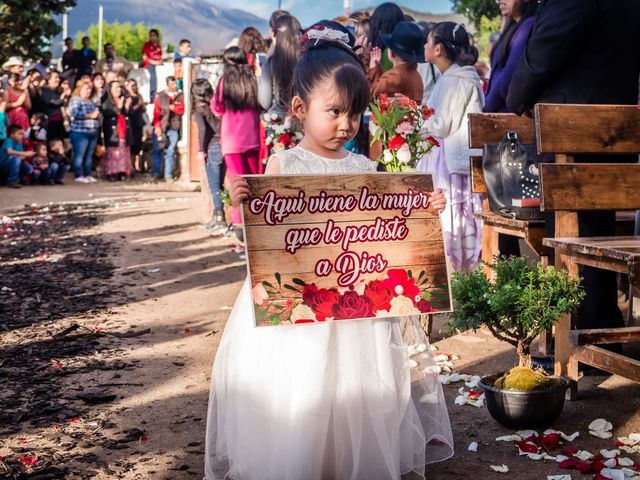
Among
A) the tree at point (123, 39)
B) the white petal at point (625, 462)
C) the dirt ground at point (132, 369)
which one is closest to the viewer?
the white petal at point (625, 462)

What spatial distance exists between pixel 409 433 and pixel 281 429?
58 centimetres

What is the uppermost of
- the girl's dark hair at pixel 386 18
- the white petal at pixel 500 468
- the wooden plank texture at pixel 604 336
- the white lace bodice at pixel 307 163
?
the girl's dark hair at pixel 386 18

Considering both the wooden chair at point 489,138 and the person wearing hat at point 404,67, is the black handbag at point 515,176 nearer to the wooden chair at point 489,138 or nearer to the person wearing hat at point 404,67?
the wooden chair at point 489,138

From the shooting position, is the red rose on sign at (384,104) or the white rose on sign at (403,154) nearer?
the white rose on sign at (403,154)

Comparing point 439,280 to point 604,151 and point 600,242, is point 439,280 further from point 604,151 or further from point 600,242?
point 604,151

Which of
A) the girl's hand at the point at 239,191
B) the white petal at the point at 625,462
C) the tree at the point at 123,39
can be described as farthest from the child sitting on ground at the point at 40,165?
the tree at the point at 123,39

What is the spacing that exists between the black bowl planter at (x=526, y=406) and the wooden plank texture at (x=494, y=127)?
282 centimetres

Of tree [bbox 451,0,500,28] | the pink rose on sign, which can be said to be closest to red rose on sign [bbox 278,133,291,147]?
the pink rose on sign

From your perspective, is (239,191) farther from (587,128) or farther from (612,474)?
(587,128)

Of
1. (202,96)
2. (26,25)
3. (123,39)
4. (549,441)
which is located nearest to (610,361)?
(549,441)

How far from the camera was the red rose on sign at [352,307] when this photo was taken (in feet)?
12.8

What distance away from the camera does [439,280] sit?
4086 millimetres

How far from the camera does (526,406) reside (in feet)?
15.3

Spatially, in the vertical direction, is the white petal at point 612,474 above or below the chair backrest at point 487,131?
below
